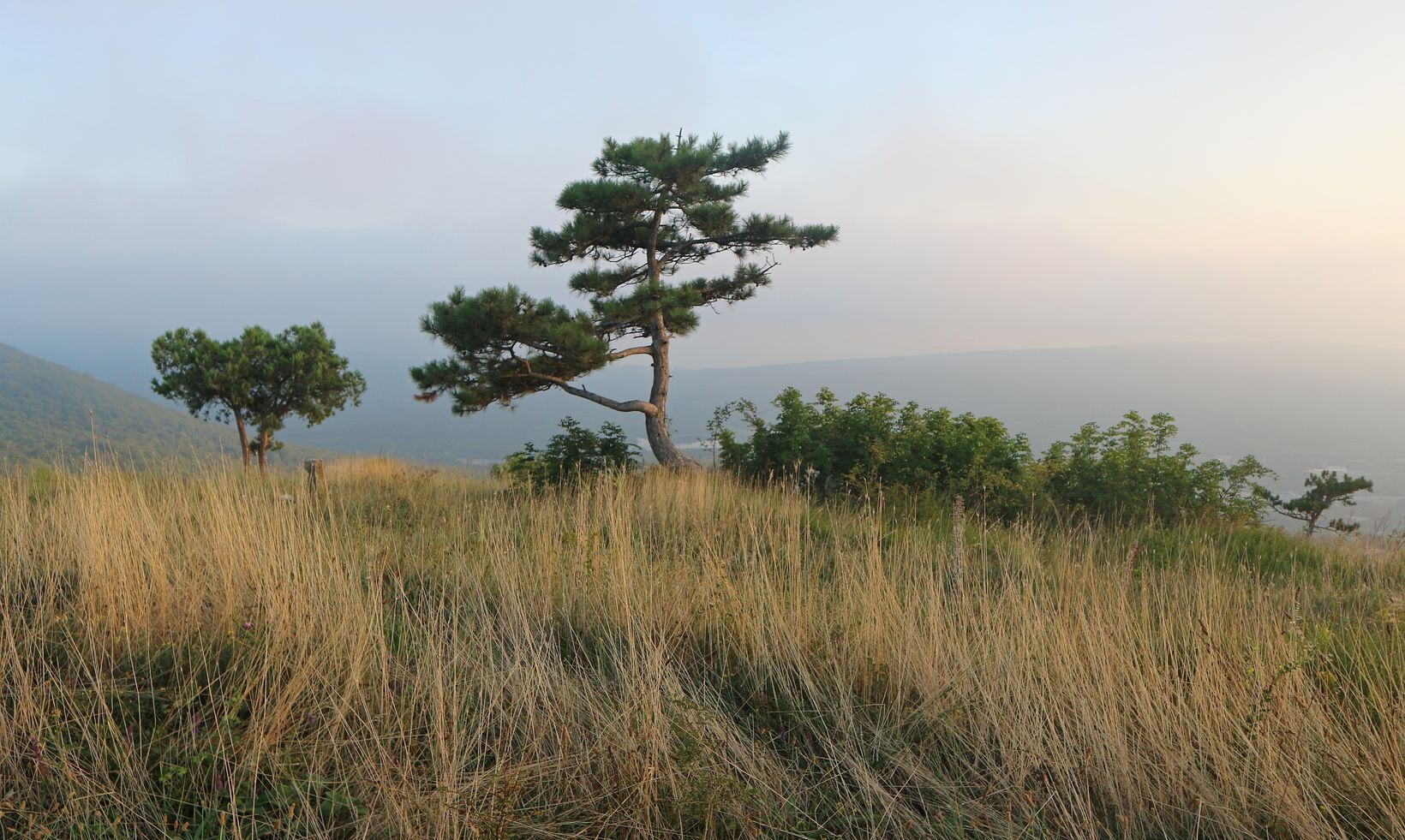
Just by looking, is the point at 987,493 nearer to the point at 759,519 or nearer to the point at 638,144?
the point at 759,519

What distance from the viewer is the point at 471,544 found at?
5.62 meters

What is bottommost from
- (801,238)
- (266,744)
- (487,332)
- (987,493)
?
(987,493)

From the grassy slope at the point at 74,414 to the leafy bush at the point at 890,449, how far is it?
7.21 metres

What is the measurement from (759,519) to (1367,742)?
505cm

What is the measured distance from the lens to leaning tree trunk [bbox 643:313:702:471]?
1223cm

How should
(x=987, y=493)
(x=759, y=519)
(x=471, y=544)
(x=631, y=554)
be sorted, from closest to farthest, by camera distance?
(x=631, y=554)
(x=471, y=544)
(x=759, y=519)
(x=987, y=493)

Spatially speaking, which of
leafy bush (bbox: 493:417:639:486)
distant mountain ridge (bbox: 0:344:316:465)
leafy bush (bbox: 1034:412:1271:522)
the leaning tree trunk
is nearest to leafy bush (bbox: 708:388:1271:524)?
leafy bush (bbox: 1034:412:1271:522)

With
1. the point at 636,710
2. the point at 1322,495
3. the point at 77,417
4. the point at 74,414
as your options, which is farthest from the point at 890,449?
the point at 77,417

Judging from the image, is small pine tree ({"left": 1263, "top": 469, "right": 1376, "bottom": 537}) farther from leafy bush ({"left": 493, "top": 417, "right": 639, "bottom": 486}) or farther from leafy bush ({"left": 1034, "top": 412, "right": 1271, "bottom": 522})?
leafy bush ({"left": 493, "top": 417, "right": 639, "bottom": 486})

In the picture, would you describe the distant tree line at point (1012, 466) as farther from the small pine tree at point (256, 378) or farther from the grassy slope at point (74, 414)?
the small pine tree at point (256, 378)

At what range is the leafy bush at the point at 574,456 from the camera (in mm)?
10617

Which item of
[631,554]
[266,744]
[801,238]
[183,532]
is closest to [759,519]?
[631,554]

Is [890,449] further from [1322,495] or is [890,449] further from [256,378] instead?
[256,378]

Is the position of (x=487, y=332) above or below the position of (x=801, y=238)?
below
